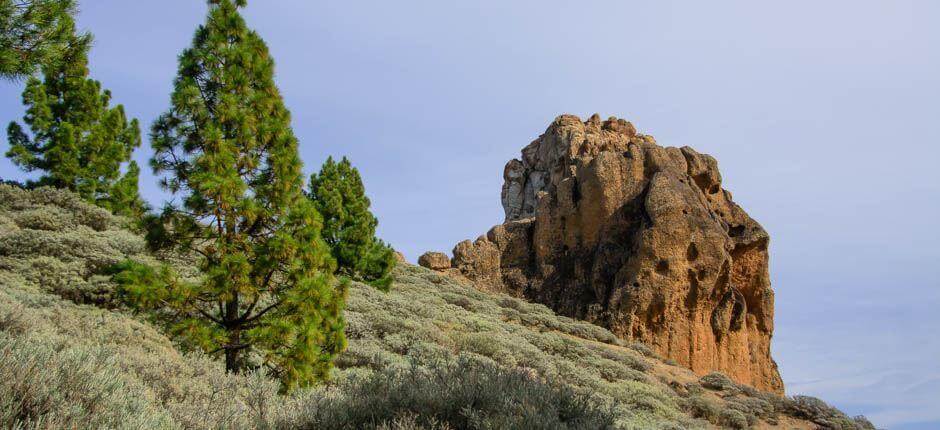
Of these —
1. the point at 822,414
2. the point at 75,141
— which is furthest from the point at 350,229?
the point at 822,414

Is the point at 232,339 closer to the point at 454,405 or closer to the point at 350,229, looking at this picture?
the point at 454,405

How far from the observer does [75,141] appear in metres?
23.6

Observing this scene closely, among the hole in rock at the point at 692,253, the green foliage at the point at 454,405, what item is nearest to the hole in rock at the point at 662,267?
the hole in rock at the point at 692,253

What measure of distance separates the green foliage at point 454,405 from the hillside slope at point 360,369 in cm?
2

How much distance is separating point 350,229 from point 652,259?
41.5ft

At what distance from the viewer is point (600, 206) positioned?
28781mm

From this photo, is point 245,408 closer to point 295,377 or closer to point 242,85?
point 295,377

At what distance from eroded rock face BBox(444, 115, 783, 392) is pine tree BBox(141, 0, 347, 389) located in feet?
56.0

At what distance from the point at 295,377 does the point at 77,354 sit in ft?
18.1

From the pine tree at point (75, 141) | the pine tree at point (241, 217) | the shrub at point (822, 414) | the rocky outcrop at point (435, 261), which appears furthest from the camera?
the rocky outcrop at point (435, 261)

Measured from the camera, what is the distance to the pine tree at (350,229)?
25.1 m

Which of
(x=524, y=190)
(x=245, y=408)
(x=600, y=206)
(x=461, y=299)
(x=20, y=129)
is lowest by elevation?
(x=245, y=408)

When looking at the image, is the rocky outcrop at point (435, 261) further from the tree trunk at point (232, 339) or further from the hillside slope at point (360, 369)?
the tree trunk at point (232, 339)

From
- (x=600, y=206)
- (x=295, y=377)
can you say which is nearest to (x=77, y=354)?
(x=295, y=377)
